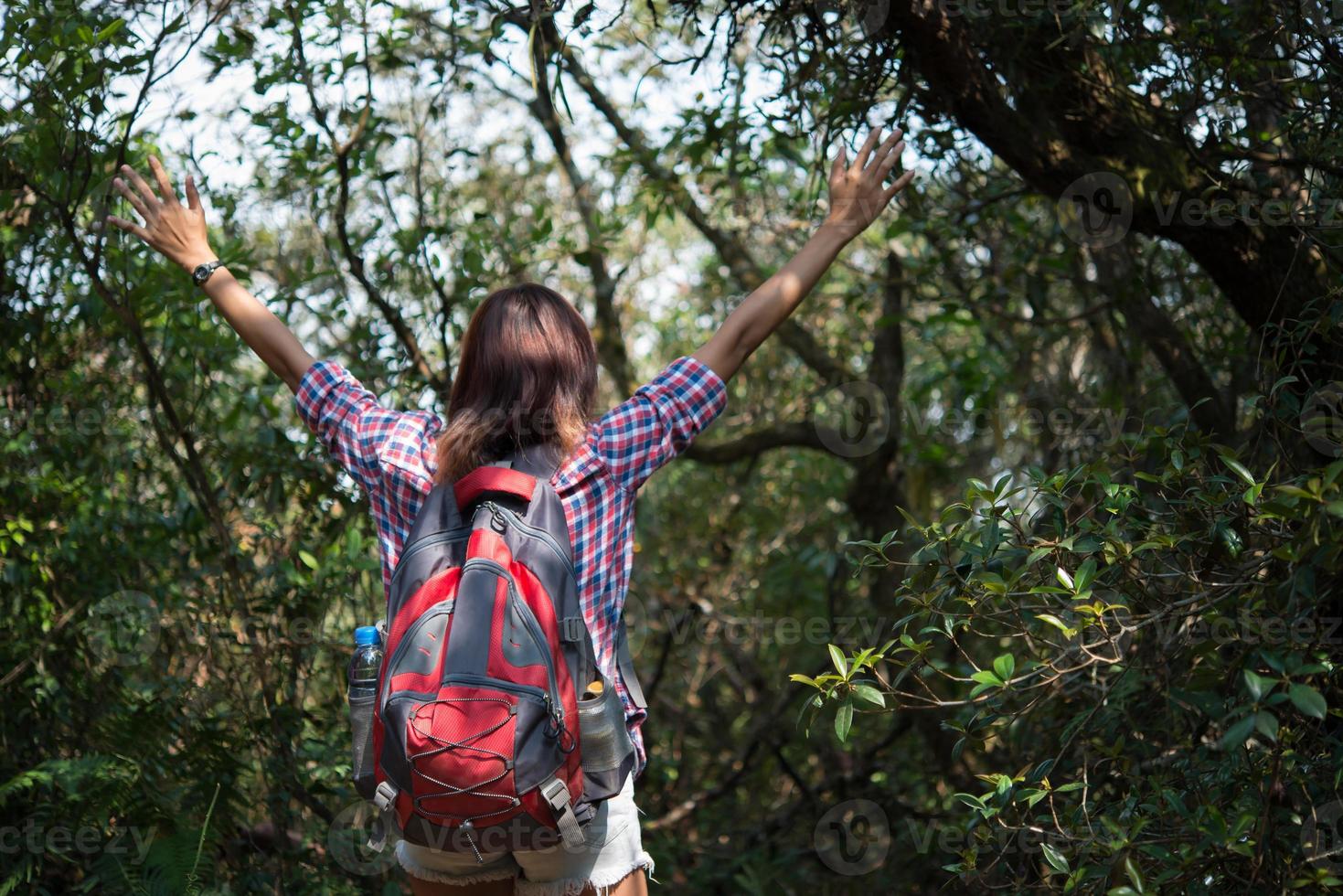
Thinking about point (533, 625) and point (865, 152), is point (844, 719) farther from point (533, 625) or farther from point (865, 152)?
point (865, 152)

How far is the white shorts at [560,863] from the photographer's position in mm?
2059

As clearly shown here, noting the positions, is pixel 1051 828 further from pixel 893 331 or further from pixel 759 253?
pixel 759 253

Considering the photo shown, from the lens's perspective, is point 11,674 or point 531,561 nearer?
point 531,561

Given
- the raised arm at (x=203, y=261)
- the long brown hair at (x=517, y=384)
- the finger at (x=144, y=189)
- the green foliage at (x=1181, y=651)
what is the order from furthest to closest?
the finger at (x=144, y=189), the raised arm at (x=203, y=261), the long brown hair at (x=517, y=384), the green foliage at (x=1181, y=651)

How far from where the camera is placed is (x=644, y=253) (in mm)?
7723

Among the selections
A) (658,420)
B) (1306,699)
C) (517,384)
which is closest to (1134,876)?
(1306,699)

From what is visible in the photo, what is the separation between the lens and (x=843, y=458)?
216 inches

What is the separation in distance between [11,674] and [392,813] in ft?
7.16

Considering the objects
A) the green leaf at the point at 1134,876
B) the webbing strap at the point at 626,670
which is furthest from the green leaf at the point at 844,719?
the green leaf at the point at 1134,876

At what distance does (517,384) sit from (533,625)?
0.50 meters

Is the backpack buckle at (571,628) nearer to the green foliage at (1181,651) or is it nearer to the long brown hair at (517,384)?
the long brown hair at (517,384)

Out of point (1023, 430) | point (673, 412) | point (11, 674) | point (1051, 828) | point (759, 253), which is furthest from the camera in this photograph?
point (759, 253)

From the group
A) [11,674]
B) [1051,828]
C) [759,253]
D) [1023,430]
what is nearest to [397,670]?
[1051,828]

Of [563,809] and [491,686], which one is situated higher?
[491,686]
